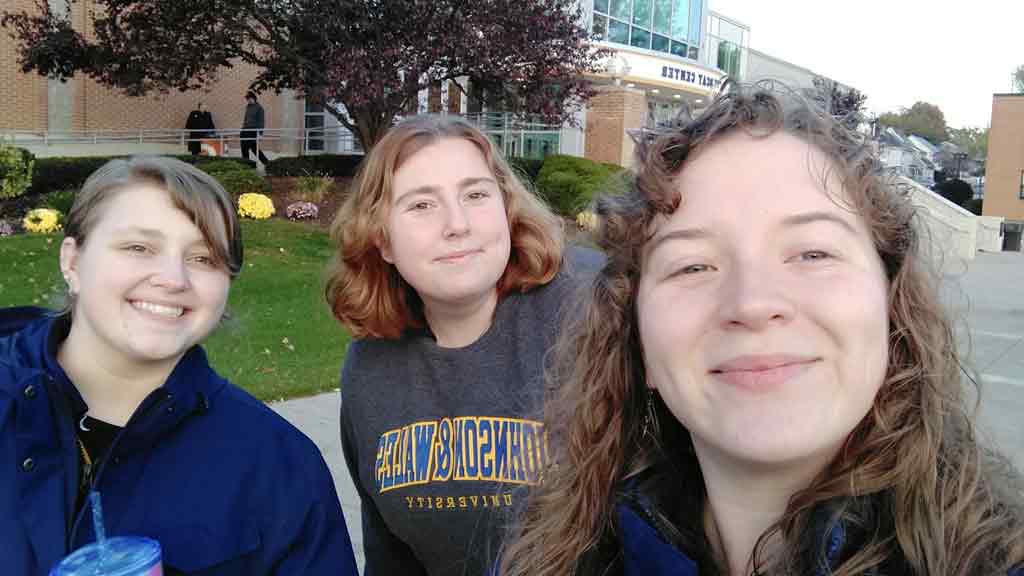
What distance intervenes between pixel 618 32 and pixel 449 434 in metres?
24.6

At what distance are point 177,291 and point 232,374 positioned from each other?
450 centimetres

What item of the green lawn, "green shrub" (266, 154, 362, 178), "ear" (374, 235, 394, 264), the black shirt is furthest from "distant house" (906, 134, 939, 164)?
"green shrub" (266, 154, 362, 178)

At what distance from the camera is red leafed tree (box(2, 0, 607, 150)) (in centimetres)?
1232

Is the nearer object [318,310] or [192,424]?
[192,424]

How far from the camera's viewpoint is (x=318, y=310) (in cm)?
857

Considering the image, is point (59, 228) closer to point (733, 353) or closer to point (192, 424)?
point (192, 424)

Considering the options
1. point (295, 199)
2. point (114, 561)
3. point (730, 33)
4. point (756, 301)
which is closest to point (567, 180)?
point (295, 199)

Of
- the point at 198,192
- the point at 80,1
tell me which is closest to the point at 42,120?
the point at 80,1

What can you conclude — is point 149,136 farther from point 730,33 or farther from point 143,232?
Answer: point 143,232

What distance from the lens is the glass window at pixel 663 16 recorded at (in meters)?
26.4

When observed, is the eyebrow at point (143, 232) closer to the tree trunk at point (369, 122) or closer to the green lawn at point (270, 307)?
the green lawn at point (270, 307)

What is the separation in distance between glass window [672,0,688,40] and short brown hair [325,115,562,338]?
86.6 feet

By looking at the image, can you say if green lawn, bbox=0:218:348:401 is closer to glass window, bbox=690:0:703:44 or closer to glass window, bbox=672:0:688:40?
glass window, bbox=672:0:688:40

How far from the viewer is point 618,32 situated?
82.8 ft
